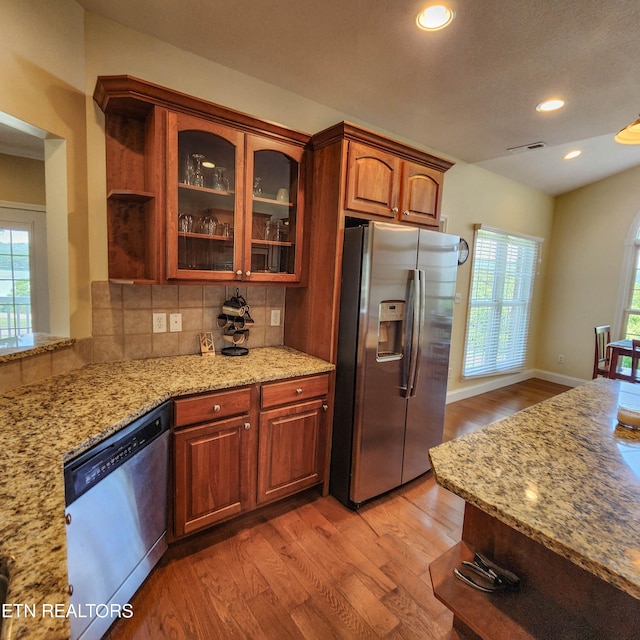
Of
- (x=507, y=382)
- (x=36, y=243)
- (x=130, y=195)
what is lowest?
(x=507, y=382)

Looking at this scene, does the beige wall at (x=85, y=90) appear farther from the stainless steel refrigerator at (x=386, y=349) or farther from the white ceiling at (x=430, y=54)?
the stainless steel refrigerator at (x=386, y=349)

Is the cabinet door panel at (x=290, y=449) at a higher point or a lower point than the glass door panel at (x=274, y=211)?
lower

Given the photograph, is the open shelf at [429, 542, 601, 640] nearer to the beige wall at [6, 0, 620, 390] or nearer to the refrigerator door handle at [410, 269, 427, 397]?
the refrigerator door handle at [410, 269, 427, 397]

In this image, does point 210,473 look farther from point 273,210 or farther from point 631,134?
point 631,134

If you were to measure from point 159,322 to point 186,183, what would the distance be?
2.71 ft

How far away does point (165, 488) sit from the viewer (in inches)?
66.4

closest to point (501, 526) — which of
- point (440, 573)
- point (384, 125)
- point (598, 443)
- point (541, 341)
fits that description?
point (440, 573)

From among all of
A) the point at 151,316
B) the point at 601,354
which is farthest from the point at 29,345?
the point at 601,354

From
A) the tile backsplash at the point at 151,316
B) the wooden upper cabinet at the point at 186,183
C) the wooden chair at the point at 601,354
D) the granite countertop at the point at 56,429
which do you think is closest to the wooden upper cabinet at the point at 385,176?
the wooden upper cabinet at the point at 186,183

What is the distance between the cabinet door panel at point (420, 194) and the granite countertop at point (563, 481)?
4.97 feet

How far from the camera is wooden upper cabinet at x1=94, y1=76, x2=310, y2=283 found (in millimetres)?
1794

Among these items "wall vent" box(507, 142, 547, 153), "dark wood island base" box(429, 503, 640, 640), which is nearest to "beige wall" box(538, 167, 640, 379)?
"wall vent" box(507, 142, 547, 153)

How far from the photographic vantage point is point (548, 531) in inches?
30.7

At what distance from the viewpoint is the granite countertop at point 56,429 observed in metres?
0.62
